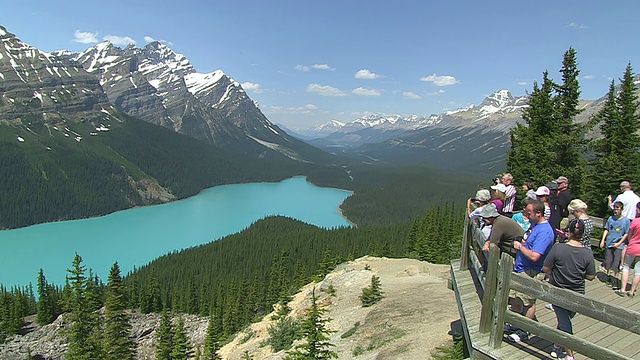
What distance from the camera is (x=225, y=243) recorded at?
100188 mm

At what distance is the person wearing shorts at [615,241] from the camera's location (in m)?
9.85

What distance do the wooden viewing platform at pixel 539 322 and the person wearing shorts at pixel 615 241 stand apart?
2050mm

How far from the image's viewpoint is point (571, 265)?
6.49 meters

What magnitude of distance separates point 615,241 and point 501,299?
6.51 meters

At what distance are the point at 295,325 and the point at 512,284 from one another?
54.4 ft

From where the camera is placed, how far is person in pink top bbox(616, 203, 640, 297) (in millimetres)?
8703

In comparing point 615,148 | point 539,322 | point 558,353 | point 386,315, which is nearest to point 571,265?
point 539,322

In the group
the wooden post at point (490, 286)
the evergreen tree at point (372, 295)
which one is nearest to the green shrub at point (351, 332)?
the evergreen tree at point (372, 295)

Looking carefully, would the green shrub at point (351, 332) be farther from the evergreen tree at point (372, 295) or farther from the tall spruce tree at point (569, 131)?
the tall spruce tree at point (569, 131)

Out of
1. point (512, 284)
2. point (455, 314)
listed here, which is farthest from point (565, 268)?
point (455, 314)

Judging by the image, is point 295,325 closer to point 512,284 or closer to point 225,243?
point 512,284

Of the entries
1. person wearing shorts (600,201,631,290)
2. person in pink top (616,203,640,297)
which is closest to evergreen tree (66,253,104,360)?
person wearing shorts (600,201,631,290)

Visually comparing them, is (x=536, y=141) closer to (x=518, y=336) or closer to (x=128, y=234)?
(x=518, y=336)

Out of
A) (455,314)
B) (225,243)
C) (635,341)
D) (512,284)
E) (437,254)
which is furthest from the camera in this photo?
(225,243)
